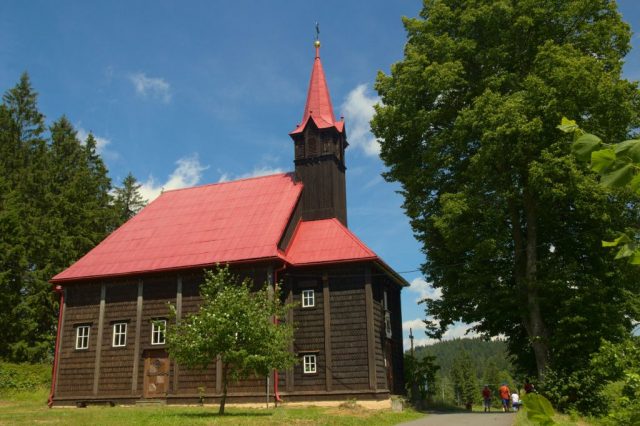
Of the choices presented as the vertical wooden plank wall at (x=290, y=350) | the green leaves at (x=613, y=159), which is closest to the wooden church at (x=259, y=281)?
the vertical wooden plank wall at (x=290, y=350)

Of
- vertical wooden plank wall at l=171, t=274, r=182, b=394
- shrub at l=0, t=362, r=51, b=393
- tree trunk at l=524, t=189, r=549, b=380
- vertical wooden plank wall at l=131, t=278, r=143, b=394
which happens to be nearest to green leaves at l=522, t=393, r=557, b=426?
tree trunk at l=524, t=189, r=549, b=380

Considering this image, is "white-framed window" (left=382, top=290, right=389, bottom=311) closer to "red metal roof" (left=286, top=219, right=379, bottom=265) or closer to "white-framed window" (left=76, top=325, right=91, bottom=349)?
"red metal roof" (left=286, top=219, right=379, bottom=265)

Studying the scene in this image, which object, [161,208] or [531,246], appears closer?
[531,246]

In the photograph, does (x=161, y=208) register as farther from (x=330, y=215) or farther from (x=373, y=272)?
(x=373, y=272)

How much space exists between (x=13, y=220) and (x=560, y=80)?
33.0 meters

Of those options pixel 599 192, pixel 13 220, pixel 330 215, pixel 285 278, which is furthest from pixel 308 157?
pixel 13 220

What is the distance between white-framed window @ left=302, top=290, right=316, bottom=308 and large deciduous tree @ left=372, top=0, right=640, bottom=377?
16.5ft

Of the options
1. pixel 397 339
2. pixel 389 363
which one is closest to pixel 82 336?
pixel 389 363

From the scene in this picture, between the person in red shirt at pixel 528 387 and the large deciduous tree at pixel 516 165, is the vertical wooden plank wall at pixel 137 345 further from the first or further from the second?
the person in red shirt at pixel 528 387

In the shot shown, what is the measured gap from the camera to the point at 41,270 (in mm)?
37656

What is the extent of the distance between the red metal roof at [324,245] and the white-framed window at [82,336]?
10.4m

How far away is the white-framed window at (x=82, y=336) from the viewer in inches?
1046

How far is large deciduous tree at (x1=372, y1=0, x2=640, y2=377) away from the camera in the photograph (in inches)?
779

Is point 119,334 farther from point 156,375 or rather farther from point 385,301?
point 385,301
